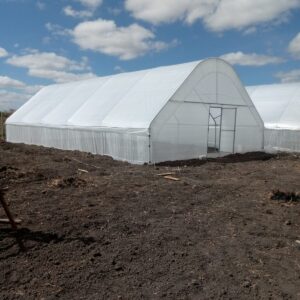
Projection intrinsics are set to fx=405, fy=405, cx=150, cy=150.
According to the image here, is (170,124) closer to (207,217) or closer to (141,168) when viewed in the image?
(141,168)

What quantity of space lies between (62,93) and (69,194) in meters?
13.0

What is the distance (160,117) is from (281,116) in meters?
7.26

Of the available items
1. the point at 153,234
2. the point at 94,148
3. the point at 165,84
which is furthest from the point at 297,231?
the point at 94,148

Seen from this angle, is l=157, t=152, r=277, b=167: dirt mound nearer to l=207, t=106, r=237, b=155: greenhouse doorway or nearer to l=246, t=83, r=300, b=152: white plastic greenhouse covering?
l=207, t=106, r=237, b=155: greenhouse doorway

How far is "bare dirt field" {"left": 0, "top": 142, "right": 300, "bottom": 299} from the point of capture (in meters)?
4.02

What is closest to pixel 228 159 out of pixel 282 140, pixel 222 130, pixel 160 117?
pixel 222 130

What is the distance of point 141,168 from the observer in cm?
1093

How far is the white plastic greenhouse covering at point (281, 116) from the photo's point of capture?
16422mm

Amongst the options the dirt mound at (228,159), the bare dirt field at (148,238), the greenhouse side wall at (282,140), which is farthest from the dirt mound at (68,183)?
the greenhouse side wall at (282,140)

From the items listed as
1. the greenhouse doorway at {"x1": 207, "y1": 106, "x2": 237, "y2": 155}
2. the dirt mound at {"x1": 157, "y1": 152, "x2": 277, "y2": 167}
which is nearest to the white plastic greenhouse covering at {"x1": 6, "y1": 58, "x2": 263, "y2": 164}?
the greenhouse doorway at {"x1": 207, "y1": 106, "x2": 237, "y2": 155}

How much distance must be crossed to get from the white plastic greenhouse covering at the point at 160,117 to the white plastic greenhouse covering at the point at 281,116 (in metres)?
0.95

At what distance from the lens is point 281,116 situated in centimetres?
1719

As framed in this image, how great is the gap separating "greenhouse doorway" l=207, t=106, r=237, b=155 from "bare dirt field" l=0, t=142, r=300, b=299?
5.52 m

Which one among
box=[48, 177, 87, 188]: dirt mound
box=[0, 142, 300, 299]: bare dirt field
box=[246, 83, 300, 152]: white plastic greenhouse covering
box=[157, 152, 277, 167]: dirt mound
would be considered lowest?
box=[157, 152, 277, 167]: dirt mound
